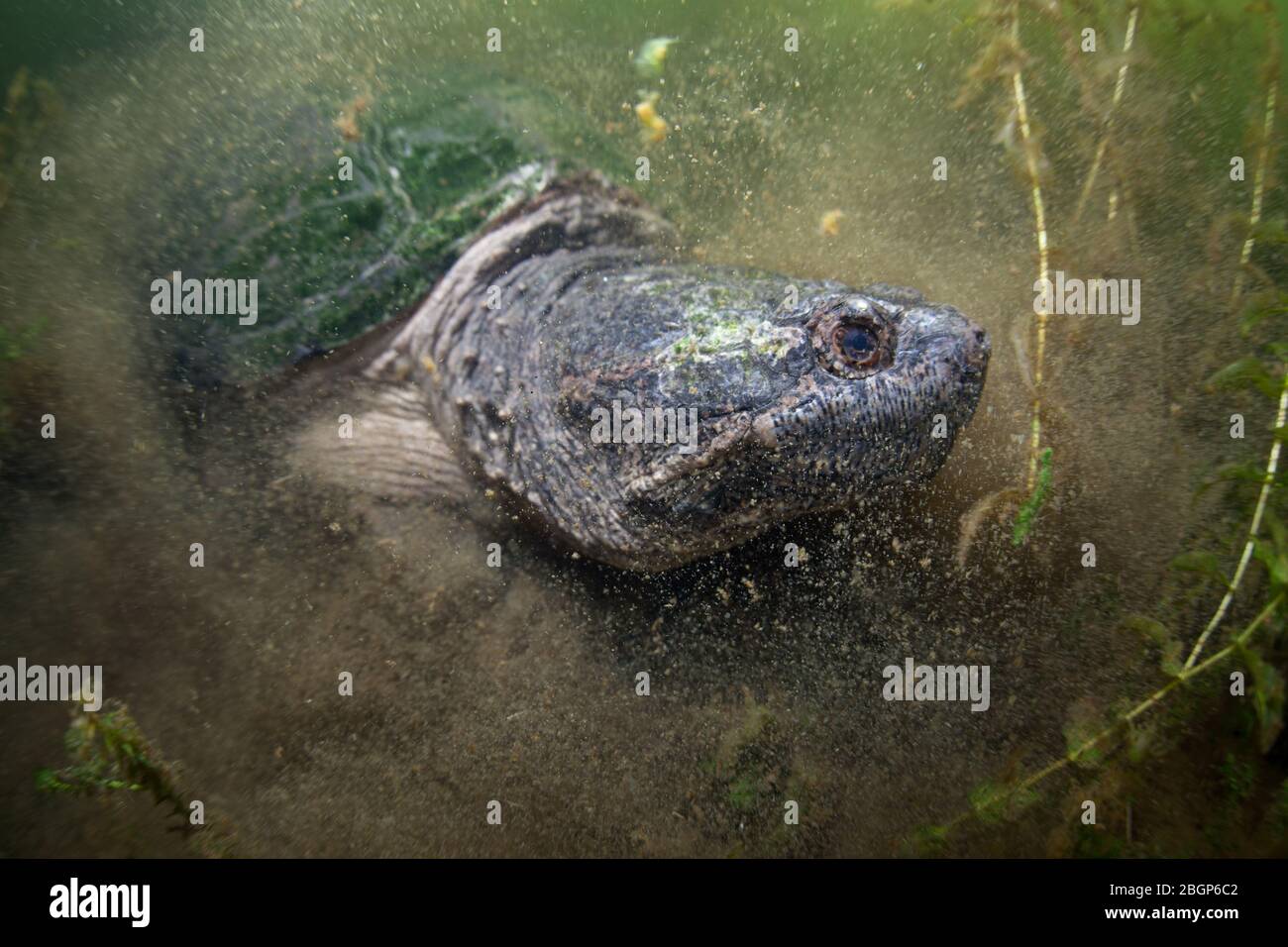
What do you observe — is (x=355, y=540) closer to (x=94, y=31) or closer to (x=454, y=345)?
(x=454, y=345)

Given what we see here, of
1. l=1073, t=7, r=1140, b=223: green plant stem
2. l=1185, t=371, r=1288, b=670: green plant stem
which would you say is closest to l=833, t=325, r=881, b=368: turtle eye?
l=1185, t=371, r=1288, b=670: green plant stem

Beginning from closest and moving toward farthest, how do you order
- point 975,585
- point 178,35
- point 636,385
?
point 636,385
point 975,585
point 178,35

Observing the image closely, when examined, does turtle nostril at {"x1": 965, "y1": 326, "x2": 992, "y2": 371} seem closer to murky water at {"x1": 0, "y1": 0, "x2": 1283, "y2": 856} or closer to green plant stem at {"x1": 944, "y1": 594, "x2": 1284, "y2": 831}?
murky water at {"x1": 0, "y1": 0, "x2": 1283, "y2": 856}

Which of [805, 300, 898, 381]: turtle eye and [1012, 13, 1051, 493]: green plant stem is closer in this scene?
[805, 300, 898, 381]: turtle eye

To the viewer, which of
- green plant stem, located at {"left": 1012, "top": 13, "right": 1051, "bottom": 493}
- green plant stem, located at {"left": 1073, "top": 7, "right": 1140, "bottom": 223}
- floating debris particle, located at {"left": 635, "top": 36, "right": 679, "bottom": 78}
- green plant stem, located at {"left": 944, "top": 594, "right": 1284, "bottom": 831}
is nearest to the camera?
green plant stem, located at {"left": 944, "top": 594, "right": 1284, "bottom": 831}

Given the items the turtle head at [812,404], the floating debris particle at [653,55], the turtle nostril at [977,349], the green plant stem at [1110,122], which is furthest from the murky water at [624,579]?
the floating debris particle at [653,55]

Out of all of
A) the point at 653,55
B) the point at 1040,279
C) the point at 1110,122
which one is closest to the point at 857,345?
the point at 1040,279
